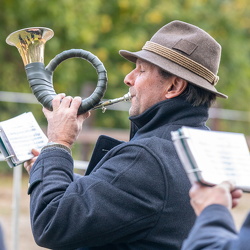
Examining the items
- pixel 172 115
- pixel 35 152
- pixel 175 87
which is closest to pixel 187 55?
pixel 175 87

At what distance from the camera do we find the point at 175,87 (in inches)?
118

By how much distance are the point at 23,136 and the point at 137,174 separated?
70cm

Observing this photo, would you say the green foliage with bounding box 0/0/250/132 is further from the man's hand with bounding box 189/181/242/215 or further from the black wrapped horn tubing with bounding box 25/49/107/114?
the man's hand with bounding box 189/181/242/215

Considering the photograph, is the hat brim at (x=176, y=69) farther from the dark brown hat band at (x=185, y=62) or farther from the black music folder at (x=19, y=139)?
the black music folder at (x=19, y=139)

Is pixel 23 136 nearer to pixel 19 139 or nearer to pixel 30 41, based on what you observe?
pixel 19 139

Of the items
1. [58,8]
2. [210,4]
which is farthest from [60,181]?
[210,4]

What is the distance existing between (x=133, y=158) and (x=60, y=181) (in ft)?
0.97

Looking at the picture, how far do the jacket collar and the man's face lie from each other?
5 centimetres

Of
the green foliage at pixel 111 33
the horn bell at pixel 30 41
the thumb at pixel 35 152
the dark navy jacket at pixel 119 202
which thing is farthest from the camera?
the green foliage at pixel 111 33

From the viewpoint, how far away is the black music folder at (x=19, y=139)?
3094mm

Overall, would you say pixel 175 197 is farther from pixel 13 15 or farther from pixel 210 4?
pixel 210 4

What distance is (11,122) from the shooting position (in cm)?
317

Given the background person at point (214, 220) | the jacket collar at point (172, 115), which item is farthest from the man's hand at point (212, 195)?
the jacket collar at point (172, 115)

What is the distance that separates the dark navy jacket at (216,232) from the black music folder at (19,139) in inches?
50.4
